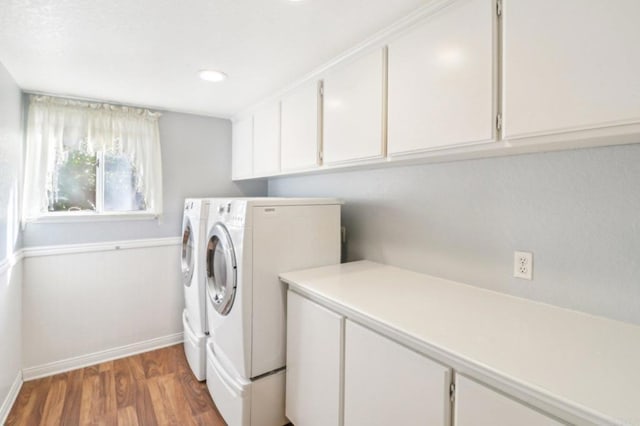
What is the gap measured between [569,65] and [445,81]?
41 cm

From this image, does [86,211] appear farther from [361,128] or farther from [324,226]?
[361,128]

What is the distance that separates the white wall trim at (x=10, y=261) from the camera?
1.87 meters

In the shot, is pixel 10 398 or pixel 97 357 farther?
pixel 97 357

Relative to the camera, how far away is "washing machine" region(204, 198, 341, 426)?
5.54ft

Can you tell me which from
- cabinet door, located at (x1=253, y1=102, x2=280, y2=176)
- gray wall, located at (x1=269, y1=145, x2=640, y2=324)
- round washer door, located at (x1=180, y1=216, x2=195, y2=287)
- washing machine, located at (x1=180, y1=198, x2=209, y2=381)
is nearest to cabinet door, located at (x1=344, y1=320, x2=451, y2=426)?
gray wall, located at (x1=269, y1=145, x2=640, y2=324)

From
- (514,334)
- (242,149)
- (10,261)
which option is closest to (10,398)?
(10,261)

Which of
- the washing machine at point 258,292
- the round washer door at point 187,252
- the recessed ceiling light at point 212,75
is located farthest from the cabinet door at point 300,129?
the round washer door at point 187,252

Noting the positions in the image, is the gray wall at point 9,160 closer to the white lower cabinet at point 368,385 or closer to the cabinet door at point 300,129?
the cabinet door at point 300,129

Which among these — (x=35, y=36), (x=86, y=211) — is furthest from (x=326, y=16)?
(x=86, y=211)

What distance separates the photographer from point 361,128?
165 cm

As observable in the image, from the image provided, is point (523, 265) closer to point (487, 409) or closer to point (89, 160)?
point (487, 409)

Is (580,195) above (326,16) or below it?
below

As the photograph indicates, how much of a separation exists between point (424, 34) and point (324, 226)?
3.73 ft

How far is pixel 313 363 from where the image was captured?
5.08 ft
